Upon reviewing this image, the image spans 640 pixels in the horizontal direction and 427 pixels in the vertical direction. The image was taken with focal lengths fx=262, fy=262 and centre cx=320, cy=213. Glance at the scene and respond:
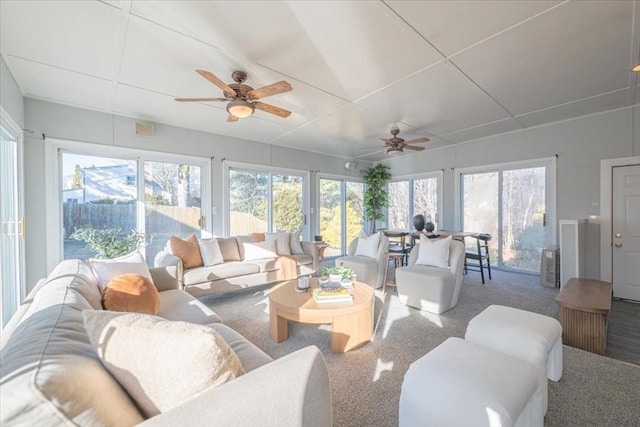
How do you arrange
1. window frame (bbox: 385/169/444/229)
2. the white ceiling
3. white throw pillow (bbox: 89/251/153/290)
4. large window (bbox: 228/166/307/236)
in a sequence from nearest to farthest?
1. the white ceiling
2. white throw pillow (bbox: 89/251/153/290)
3. large window (bbox: 228/166/307/236)
4. window frame (bbox: 385/169/444/229)

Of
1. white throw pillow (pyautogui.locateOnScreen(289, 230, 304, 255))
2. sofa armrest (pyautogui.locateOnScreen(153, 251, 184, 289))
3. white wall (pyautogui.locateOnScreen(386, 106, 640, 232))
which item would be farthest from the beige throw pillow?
white wall (pyautogui.locateOnScreen(386, 106, 640, 232))

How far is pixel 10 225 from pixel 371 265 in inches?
170

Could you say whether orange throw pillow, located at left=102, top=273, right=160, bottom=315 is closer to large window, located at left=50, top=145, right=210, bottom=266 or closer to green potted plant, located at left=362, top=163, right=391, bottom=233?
large window, located at left=50, top=145, right=210, bottom=266

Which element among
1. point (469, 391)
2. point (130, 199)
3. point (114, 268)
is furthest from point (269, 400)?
point (130, 199)

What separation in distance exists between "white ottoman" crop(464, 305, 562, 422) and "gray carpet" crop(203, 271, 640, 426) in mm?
190

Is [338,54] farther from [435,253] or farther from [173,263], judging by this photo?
[173,263]

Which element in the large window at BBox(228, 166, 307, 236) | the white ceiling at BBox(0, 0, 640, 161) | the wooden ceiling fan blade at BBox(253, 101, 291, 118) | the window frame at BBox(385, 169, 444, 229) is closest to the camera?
the white ceiling at BBox(0, 0, 640, 161)

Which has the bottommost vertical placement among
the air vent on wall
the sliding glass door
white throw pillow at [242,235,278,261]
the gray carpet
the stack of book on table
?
the gray carpet

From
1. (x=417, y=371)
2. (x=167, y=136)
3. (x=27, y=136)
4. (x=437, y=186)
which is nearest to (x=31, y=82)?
(x=27, y=136)

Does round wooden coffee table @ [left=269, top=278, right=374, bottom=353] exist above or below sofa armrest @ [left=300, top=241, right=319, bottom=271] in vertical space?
below

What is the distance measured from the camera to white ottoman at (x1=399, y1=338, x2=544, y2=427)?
46.2 inches

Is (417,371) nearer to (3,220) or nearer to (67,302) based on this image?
(67,302)

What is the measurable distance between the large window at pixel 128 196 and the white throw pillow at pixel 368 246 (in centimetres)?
276

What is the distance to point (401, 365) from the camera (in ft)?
6.97
